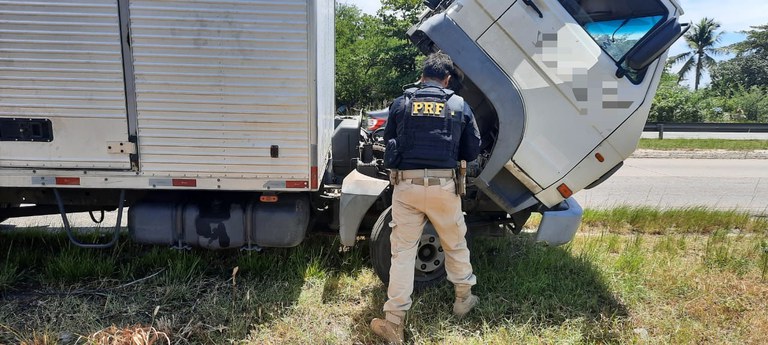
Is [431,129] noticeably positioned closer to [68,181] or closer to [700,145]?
[68,181]

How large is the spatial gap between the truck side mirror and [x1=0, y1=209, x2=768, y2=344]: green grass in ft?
6.16

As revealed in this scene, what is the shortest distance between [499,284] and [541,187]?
35.8 inches

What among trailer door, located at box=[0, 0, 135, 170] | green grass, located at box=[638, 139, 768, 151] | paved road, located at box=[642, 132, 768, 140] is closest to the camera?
trailer door, located at box=[0, 0, 135, 170]

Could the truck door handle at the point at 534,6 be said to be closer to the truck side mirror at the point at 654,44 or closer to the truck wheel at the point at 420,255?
the truck side mirror at the point at 654,44

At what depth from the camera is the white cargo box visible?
140 inches

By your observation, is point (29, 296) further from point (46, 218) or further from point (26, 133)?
point (46, 218)

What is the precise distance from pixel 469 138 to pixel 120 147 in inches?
103

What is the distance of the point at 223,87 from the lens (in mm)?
3686

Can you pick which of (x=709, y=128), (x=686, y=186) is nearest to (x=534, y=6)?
(x=686, y=186)

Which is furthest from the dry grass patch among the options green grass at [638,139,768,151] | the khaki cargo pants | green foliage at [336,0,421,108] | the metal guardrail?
the metal guardrail

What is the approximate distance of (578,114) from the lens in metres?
3.77

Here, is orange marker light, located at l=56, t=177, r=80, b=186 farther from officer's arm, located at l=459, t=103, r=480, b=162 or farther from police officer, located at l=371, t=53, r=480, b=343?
officer's arm, located at l=459, t=103, r=480, b=162

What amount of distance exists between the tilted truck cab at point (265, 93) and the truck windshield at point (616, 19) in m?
0.01

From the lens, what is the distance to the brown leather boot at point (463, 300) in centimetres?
364
